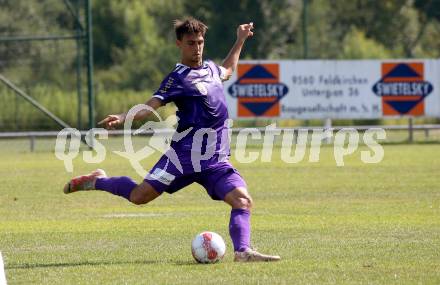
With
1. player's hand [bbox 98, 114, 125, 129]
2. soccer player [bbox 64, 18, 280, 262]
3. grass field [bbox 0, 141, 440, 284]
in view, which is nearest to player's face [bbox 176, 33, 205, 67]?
soccer player [bbox 64, 18, 280, 262]

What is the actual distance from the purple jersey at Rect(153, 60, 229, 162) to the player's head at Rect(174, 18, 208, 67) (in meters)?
0.11

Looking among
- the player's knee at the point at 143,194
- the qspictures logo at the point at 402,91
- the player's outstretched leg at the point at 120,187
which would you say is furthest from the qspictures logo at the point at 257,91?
the player's knee at the point at 143,194

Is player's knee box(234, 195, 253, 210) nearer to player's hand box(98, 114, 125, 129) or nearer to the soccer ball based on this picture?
the soccer ball

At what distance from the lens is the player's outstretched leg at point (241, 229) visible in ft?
29.4

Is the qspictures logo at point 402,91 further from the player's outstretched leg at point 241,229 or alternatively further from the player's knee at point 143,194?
the player's outstretched leg at point 241,229

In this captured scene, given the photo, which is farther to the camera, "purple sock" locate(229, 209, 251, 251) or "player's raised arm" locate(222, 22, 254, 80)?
"player's raised arm" locate(222, 22, 254, 80)

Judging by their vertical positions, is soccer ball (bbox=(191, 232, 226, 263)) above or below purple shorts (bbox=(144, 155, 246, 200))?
below

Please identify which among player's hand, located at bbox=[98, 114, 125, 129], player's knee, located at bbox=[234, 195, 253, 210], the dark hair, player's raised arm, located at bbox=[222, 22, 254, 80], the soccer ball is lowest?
the soccer ball

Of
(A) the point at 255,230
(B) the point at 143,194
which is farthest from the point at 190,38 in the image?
(A) the point at 255,230

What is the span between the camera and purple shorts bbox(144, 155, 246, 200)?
923 cm

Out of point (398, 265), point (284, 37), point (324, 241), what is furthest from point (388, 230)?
point (284, 37)

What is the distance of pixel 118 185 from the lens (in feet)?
31.7

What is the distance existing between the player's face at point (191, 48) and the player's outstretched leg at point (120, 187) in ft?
3.77

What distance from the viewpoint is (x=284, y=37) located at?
190ft
